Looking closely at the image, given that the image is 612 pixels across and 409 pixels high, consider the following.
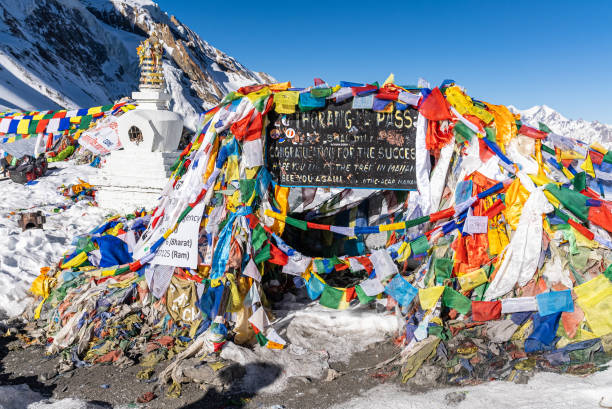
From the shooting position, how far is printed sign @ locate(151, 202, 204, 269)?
6617 mm

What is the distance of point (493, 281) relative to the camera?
18.8 feet

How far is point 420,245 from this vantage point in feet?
20.9

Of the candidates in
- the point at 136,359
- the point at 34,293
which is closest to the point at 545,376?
the point at 136,359

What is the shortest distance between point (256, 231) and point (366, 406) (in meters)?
2.72

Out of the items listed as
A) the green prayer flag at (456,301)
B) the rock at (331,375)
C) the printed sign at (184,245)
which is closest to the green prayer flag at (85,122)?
the printed sign at (184,245)

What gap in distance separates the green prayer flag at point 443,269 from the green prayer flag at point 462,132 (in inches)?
59.6

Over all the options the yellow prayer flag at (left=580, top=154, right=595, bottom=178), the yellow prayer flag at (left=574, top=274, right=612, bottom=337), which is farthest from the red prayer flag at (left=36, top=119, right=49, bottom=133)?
the yellow prayer flag at (left=574, top=274, right=612, bottom=337)

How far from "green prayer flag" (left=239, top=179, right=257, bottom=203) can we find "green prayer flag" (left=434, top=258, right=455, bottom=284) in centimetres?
254

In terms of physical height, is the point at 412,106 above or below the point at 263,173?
above

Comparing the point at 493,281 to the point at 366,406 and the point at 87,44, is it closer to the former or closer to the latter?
the point at 366,406

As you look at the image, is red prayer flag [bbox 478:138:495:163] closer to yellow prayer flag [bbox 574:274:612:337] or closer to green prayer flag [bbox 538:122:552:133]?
green prayer flag [bbox 538:122:552:133]

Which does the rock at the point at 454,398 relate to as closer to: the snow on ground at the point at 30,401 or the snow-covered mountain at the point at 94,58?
the snow on ground at the point at 30,401

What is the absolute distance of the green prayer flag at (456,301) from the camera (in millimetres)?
5758

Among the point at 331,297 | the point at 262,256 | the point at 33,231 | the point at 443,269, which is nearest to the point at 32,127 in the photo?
the point at 33,231
